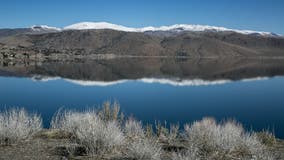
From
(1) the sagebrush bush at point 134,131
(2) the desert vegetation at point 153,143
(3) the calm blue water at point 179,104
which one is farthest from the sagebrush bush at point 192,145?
(3) the calm blue water at point 179,104

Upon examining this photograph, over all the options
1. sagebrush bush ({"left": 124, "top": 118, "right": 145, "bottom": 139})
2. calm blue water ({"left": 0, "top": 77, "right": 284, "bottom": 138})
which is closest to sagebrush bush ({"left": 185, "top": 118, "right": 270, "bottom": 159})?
sagebrush bush ({"left": 124, "top": 118, "right": 145, "bottom": 139})

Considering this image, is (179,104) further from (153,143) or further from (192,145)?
(192,145)

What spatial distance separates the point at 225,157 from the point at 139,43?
590 feet

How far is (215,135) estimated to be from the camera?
835 centimetres

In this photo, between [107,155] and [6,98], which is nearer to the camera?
[107,155]

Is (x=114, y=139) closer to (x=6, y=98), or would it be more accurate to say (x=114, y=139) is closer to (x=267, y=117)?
(x=267, y=117)

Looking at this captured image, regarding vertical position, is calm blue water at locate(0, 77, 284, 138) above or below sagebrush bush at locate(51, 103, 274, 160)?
below

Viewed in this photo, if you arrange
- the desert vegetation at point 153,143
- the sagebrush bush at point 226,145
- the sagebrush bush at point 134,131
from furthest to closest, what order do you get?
the sagebrush bush at point 134,131 → the sagebrush bush at point 226,145 → the desert vegetation at point 153,143

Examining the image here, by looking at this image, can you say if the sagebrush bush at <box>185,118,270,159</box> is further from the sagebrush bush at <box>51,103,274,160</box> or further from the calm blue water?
the calm blue water

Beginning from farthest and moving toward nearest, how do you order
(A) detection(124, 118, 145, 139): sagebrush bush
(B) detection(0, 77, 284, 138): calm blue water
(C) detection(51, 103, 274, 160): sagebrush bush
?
(B) detection(0, 77, 284, 138): calm blue water < (A) detection(124, 118, 145, 139): sagebrush bush < (C) detection(51, 103, 274, 160): sagebrush bush

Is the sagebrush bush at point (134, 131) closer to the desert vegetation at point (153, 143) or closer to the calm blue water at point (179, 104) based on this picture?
the desert vegetation at point (153, 143)

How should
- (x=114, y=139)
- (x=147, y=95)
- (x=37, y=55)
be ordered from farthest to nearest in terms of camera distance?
1. (x=37, y=55)
2. (x=147, y=95)
3. (x=114, y=139)

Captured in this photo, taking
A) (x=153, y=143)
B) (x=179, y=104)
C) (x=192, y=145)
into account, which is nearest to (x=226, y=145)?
(x=192, y=145)

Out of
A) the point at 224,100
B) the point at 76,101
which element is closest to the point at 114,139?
the point at 76,101
